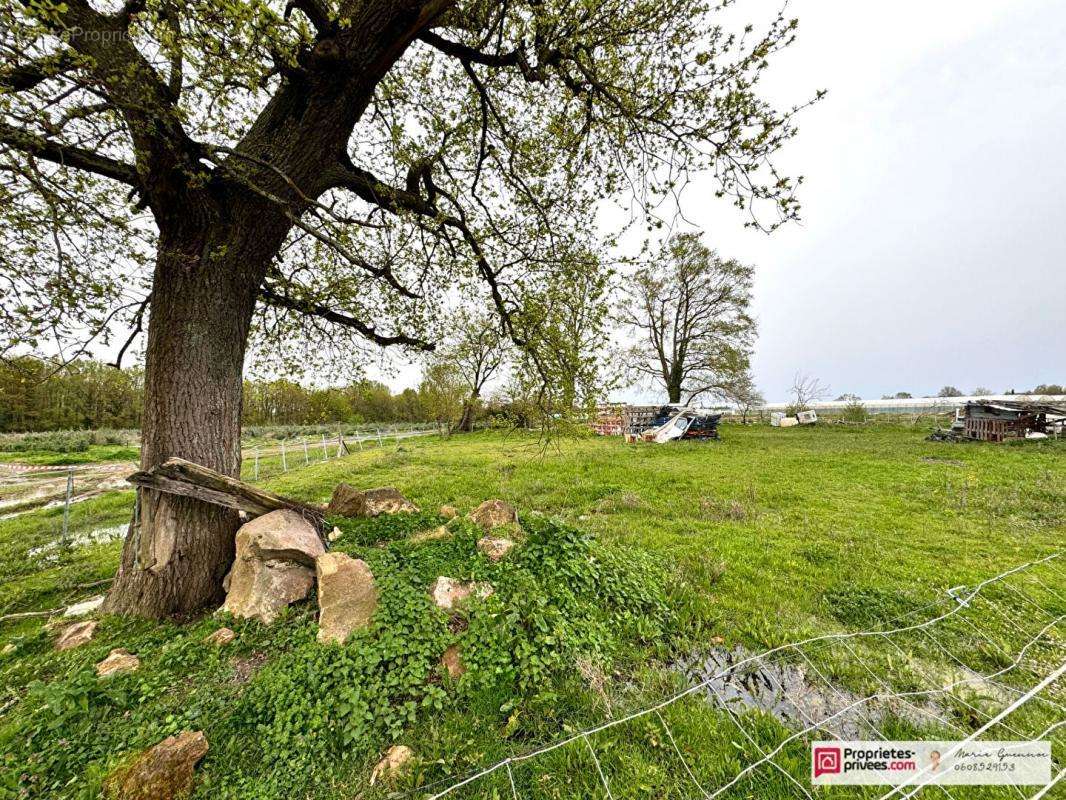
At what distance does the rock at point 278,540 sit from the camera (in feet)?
10.9

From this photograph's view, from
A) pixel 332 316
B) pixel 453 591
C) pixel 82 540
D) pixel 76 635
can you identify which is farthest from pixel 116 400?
pixel 453 591

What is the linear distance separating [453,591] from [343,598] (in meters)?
0.92

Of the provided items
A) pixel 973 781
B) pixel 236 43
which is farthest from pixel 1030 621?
pixel 236 43

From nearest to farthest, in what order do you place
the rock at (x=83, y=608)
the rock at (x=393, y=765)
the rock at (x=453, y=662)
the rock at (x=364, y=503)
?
the rock at (x=393, y=765)
the rock at (x=453, y=662)
the rock at (x=83, y=608)
the rock at (x=364, y=503)

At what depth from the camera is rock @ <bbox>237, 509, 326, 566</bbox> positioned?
10.9 feet

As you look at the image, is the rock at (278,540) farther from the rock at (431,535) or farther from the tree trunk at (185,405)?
the rock at (431,535)

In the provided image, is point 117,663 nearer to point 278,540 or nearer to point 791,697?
point 278,540

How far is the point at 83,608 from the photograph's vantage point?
3.64 m

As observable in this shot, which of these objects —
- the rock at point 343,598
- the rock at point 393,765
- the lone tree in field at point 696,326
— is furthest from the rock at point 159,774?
the lone tree in field at point 696,326

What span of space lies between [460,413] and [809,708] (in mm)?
25095

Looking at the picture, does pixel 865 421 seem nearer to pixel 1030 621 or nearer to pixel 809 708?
pixel 1030 621

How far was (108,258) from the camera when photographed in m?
3.56

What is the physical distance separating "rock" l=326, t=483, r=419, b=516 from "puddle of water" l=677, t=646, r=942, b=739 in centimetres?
396

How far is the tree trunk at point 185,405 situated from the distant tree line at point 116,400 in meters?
1.27
